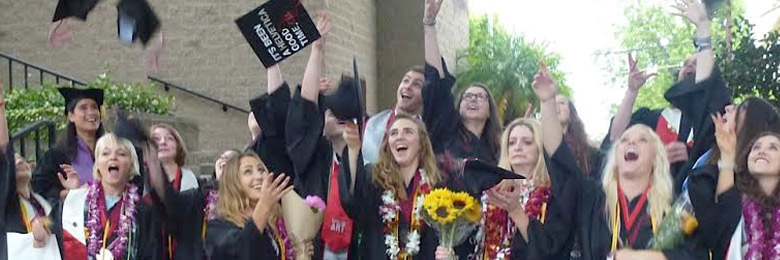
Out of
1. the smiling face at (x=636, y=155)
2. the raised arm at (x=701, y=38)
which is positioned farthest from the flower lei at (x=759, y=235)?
the raised arm at (x=701, y=38)

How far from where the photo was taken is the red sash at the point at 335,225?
5.64 metres

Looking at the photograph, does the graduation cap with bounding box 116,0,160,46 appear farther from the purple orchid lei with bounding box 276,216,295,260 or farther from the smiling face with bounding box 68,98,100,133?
the purple orchid lei with bounding box 276,216,295,260

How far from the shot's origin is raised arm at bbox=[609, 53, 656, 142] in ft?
21.3

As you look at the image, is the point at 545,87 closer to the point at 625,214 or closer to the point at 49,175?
the point at 625,214

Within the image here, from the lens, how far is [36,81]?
13.6m

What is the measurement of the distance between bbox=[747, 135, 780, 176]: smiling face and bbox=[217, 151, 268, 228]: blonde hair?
2.41 metres

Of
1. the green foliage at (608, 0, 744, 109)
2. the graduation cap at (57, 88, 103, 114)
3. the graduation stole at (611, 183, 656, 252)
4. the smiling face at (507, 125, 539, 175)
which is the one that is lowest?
the graduation stole at (611, 183, 656, 252)

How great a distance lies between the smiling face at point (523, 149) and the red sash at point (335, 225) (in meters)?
0.95

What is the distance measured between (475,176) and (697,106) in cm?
176

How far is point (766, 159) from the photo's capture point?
16.0 ft

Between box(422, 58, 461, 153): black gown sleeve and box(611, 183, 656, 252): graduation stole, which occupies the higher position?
box(422, 58, 461, 153): black gown sleeve

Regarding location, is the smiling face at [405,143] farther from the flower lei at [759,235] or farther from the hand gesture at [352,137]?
the flower lei at [759,235]

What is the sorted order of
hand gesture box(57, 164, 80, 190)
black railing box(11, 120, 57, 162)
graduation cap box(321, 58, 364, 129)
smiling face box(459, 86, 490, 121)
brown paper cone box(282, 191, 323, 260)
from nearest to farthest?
brown paper cone box(282, 191, 323, 260)
hand gesture box(57, 164, 80, 190)
graduation cap box(321, 58, 364, 129)
smiling face box(459, 86, 490, 121)
black railing box(11, 120, 57, 162)

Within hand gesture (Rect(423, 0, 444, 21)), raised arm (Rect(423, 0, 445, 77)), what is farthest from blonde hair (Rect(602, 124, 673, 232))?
hand gesture (Rect(423, 0, 444, 21))
